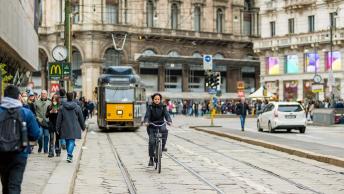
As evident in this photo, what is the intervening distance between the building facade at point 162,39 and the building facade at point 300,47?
11.2m

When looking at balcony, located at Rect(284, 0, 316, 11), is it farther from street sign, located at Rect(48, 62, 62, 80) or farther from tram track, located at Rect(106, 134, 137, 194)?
tram track, located at Rect(106, 134, 137, 194)

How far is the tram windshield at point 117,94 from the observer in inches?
1506

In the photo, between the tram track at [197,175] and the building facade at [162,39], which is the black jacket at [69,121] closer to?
the tram track at [197,175]

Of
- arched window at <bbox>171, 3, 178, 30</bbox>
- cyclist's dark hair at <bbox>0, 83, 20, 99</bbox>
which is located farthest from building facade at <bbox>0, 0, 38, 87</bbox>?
arched window at <bbox>171, 3, 178, 30</bbox>

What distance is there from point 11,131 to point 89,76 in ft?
220

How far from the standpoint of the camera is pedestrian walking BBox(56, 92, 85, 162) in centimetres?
1739

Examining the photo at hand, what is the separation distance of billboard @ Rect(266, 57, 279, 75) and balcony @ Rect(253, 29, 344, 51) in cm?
113

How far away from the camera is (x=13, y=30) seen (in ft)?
80.4

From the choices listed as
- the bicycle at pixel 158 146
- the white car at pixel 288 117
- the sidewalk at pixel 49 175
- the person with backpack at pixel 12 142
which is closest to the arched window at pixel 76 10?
the white car at pixel 288 117

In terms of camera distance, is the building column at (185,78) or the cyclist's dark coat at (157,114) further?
the building column at (185,78)

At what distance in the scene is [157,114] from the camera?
55.0 ft

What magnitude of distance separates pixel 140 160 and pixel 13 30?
743cm

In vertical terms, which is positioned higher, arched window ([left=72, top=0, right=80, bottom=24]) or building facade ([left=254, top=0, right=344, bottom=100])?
arched window ([left=72, top=0, right=80, bottom=24])

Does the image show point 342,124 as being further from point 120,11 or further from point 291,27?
point 120,11
